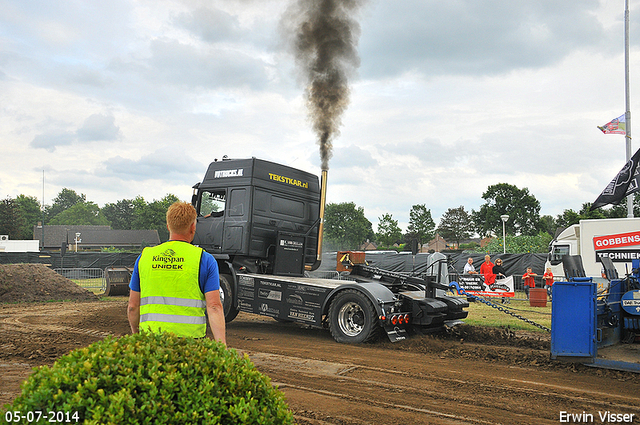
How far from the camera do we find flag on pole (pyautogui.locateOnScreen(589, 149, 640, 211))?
12055mm

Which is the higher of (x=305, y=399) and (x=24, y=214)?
(x=24, y=214)

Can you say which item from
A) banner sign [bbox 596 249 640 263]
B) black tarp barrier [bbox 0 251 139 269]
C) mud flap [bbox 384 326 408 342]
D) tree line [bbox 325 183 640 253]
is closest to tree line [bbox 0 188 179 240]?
tree line [bbox 325 183 640 253]

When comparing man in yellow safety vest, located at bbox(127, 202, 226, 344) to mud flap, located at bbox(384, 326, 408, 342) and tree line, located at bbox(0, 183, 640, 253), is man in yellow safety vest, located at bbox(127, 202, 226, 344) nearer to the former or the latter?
mud flap, located at bbox(384, 326, 408, 342)

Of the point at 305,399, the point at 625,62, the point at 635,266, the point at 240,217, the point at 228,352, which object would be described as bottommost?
the point at 305,399

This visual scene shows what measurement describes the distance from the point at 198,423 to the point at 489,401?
3.99 metres

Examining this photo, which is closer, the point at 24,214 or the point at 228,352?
→ the point at 228,352

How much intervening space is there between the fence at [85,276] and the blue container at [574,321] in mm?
24269

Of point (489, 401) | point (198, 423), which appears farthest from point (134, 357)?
point (489, 401)

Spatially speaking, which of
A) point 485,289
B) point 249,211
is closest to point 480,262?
point 485,289

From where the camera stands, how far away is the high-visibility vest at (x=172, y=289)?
3.39 m

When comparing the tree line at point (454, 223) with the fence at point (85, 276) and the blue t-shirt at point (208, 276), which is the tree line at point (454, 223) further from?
the blue t-shirt at point (208, 276)

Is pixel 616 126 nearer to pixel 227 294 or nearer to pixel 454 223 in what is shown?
pixel 227 294

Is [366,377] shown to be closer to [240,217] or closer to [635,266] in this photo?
[635,266]

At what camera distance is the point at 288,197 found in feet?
37.7
